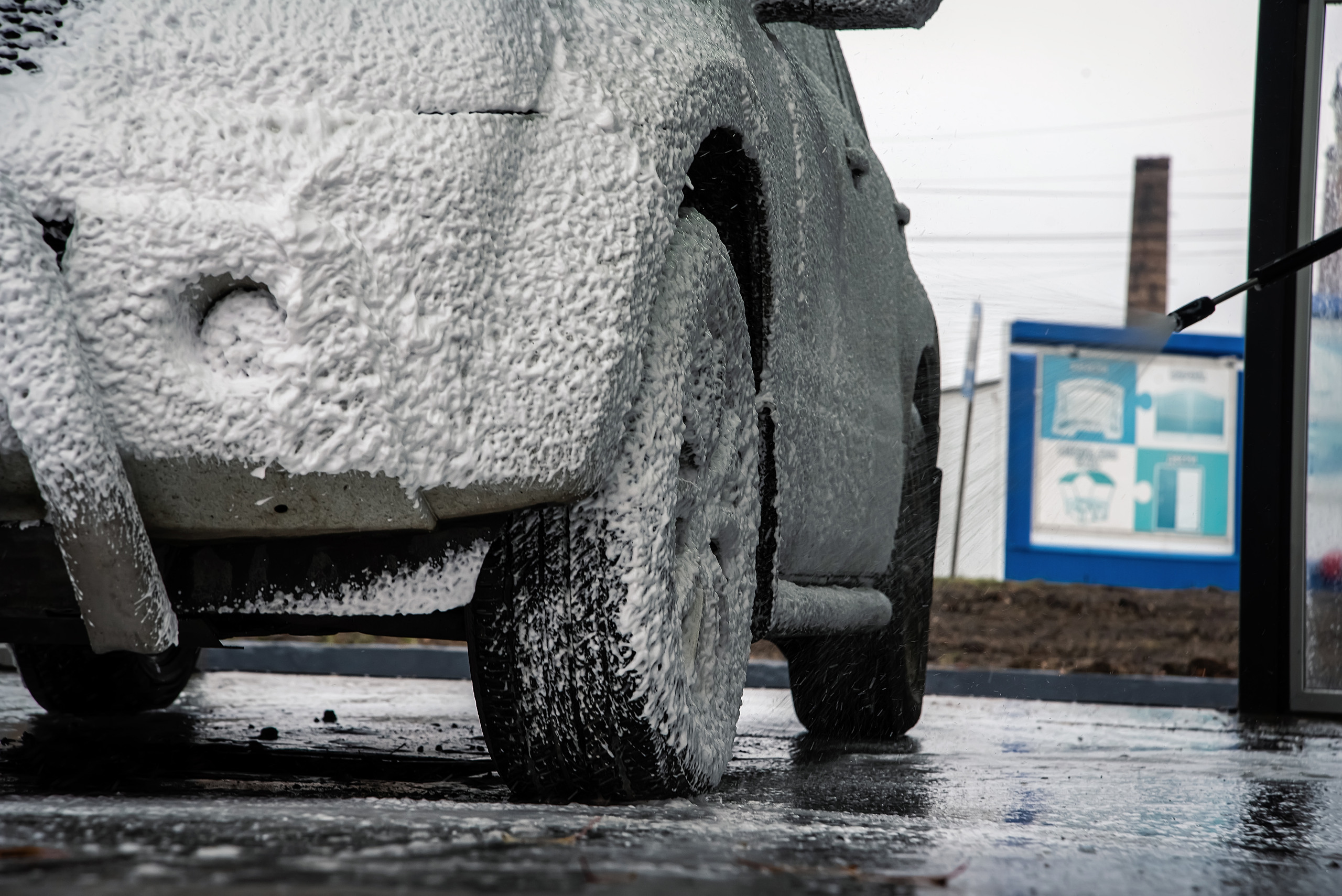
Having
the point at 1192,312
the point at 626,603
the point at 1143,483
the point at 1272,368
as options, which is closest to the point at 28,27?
the point at 626,603

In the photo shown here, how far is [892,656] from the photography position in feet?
13.5

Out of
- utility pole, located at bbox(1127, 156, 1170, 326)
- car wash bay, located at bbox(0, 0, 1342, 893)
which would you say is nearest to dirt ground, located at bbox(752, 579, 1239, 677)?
utility pole, located at bbox(1127, 156, 1170, 326)

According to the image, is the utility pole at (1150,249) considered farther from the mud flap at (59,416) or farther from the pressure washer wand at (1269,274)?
the mud flap at (59,416)

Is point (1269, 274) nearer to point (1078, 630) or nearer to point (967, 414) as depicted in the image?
point (1078, 630)

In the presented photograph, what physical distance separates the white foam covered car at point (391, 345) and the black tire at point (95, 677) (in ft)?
6.55

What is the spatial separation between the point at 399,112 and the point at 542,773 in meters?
0.96

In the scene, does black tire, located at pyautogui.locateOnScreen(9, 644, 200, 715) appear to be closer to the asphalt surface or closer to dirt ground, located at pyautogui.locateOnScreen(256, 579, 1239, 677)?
the asphalt surface

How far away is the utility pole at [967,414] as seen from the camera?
11.9 meters

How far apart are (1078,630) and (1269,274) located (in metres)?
7.27

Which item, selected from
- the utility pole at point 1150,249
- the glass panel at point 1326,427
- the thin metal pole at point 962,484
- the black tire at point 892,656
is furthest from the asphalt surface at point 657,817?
the utility pole at point 1150,249

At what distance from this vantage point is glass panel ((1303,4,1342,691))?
19.0ft

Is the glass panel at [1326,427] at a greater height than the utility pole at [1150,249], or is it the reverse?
the utility pole at [1150,249]

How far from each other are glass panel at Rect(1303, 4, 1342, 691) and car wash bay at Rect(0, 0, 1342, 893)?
2 centimetres

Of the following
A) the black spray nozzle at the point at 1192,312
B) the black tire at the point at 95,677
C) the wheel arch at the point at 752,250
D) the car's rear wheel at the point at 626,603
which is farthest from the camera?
the black spray nozzle at the point at 1192,312
